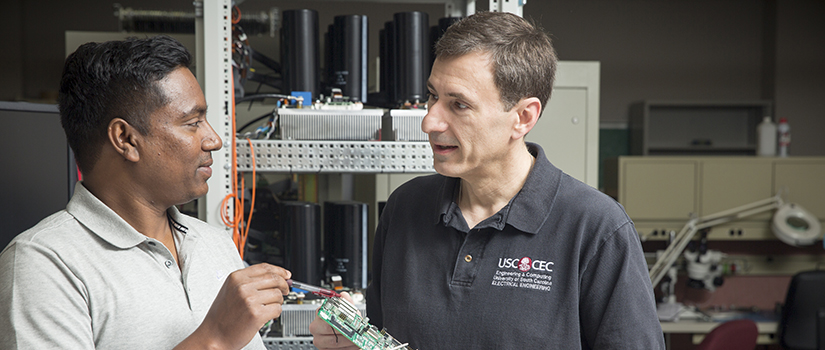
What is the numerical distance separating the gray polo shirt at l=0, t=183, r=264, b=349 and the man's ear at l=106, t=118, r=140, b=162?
85 millimetres

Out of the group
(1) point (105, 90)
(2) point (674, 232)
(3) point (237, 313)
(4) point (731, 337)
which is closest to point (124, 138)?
(1) point (105, 90)

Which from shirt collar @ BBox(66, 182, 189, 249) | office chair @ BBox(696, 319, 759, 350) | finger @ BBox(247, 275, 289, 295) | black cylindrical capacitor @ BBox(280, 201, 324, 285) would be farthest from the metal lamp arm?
shirt collar @ BBox(66, 182, 189, 249)

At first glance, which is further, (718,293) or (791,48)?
(791,48)

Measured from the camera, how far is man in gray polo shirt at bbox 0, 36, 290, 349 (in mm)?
745

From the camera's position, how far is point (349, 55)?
1.60 meters

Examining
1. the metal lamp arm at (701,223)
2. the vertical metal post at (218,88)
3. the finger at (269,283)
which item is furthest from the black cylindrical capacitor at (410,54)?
the metal lamp arm at (701,223)

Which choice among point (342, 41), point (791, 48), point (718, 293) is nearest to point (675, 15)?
point (791, 48)

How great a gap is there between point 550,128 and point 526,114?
1.72 metres

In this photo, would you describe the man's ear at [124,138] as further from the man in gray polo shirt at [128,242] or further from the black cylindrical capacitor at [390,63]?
the black cylindrical capacitor at [390,63]

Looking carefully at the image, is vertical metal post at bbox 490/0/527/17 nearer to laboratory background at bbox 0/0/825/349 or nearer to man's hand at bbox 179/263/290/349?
laboratory background at bbox 0/0/825/349

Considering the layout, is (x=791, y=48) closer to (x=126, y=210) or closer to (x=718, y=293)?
(x=718, y=293)

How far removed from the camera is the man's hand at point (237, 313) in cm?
78

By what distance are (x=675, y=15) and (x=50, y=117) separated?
4.69m

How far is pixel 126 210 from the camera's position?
2.89ft
